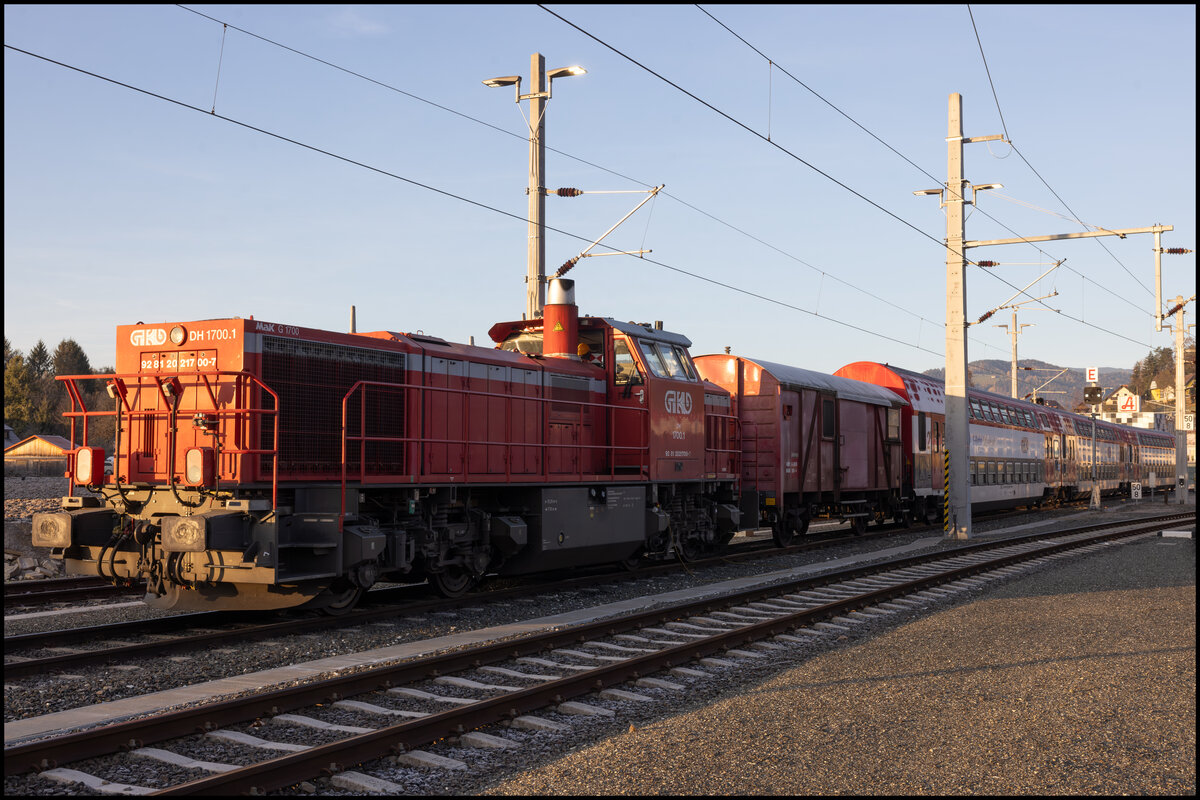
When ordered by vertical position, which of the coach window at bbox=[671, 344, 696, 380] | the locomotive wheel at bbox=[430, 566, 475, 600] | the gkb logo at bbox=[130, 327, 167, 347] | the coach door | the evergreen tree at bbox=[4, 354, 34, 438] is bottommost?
the locomotive wheel at bbox=[430, 566, 475, 600]

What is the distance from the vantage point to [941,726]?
6234 millimetres

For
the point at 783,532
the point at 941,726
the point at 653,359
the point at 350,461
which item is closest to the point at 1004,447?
the point at 783,532

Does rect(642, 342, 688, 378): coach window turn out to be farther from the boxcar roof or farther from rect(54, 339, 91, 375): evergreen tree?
rect(54, 339, 91, 375): evergreen tree

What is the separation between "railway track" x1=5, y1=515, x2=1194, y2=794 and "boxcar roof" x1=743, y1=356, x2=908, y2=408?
680 cm

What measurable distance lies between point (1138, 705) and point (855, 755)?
2459mm

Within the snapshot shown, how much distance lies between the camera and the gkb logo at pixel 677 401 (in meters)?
14.6

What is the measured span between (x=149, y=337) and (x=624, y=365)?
259 inches

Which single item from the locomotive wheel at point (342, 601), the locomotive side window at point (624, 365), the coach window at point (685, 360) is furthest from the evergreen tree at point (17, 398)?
the locomotive wheel at point (342, 601)

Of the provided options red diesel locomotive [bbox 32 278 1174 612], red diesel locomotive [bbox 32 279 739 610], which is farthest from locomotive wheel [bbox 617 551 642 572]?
red diesel locomotive [bbox 32 279 739 610]

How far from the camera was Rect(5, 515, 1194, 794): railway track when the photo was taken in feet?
17.6

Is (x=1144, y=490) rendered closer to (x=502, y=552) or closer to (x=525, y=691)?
(x=502, y=552)

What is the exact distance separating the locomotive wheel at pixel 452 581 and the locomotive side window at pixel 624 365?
3.77 m

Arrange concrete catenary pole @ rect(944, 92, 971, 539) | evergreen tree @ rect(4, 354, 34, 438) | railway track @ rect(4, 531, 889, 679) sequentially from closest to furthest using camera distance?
railway track @ rect(4, 531, 889, 679) → concrete catenary pole @ rect(944, 92, 971, 539) → evergreen tree @ rect(4, 354, 34, 438)

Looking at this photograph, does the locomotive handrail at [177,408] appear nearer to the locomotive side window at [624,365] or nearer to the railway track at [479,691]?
the railway track at [479,691]
